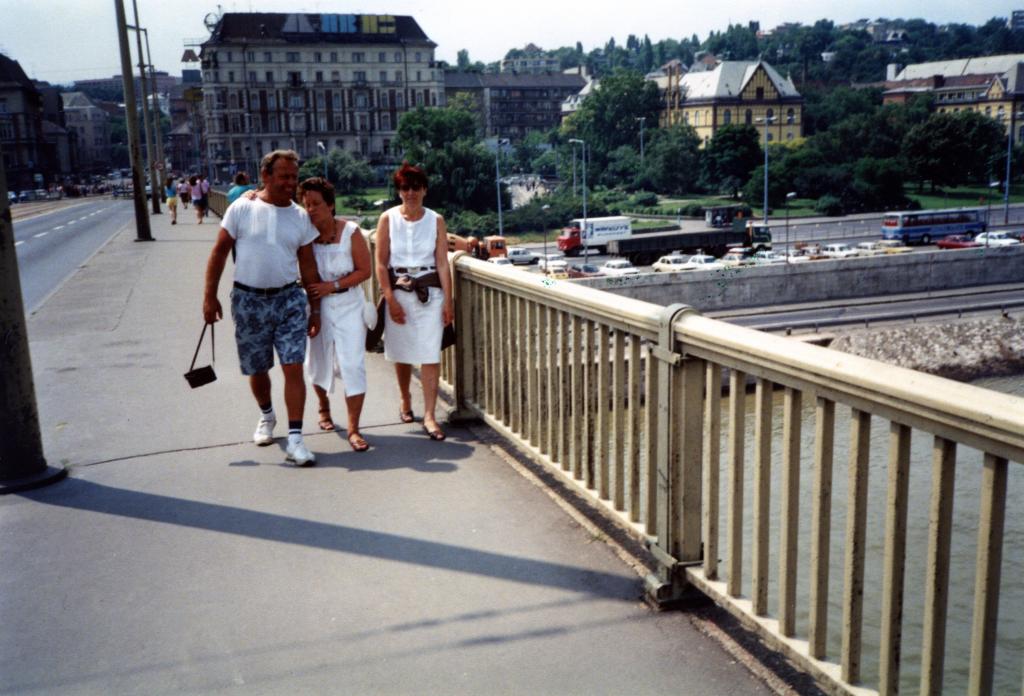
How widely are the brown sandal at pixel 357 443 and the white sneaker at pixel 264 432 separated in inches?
19.7

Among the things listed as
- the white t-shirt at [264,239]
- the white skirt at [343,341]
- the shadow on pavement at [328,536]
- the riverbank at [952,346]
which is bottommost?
the riverbank at [952,346]

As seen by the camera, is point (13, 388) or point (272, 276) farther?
point (272, 276)

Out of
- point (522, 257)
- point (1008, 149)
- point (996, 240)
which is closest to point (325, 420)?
point (522, 257)

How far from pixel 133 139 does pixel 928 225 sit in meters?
63.1

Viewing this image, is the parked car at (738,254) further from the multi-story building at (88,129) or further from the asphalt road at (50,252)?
the multi-story building at (88,129)

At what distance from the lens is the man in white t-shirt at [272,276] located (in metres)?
5.26

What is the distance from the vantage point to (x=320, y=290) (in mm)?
5652

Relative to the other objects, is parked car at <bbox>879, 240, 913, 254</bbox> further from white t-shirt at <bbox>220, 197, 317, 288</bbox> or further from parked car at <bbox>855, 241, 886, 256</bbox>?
white t-shirt at <bbox>220, 197, 317, 288</bbox>

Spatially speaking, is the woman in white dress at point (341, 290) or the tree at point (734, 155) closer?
the woman in white dress at point (341, 290)

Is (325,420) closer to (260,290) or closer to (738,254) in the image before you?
(260,290)

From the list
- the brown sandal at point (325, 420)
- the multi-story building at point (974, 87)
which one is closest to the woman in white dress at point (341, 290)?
the brown sandal at point (325, 420)

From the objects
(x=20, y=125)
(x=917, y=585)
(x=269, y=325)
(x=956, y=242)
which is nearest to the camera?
(x=269, y=325)

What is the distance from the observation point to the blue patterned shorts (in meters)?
5.39

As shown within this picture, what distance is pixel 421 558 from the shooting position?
402cm
